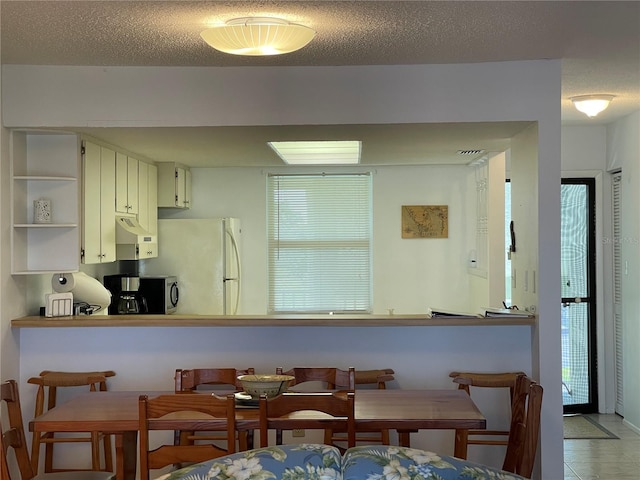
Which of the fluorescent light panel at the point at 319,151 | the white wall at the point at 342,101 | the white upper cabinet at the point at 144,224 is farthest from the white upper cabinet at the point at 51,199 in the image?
the fluorescent light panel at the point at 319,151

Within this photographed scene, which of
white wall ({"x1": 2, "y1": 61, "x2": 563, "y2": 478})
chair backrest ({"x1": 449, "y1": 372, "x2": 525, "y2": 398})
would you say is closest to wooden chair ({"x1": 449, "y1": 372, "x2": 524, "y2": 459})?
chair backrest ({"x1": 449, "y1": 372, "x2": 525, "y2": 398})

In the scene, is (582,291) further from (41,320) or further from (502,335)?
(41,320)

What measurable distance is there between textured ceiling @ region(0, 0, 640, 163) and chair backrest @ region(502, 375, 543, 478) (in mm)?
1580

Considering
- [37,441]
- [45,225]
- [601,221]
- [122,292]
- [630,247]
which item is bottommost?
[37,441]

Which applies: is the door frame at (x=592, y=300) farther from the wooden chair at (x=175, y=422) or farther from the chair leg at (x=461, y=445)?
the wooden chair at (x=175, y=422)

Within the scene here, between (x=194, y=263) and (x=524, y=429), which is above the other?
(x=194, y=263)

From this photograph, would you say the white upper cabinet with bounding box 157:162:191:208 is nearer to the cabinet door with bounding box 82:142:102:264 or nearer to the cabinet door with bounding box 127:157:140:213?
the cabinet door with bounding box 127:157:140:213

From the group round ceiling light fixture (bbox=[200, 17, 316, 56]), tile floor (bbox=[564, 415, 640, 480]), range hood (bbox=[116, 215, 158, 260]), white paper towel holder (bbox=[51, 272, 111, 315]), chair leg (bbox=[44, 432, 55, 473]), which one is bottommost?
tile floor (bbox=[564, 415, 640, 480])

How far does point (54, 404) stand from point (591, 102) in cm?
384

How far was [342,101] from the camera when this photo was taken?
416 cm

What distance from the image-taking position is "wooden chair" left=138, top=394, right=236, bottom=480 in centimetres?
305

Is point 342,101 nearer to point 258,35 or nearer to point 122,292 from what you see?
point 258,35

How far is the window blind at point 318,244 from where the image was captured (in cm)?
733

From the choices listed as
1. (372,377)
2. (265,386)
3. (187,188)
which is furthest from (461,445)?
(187,188)
